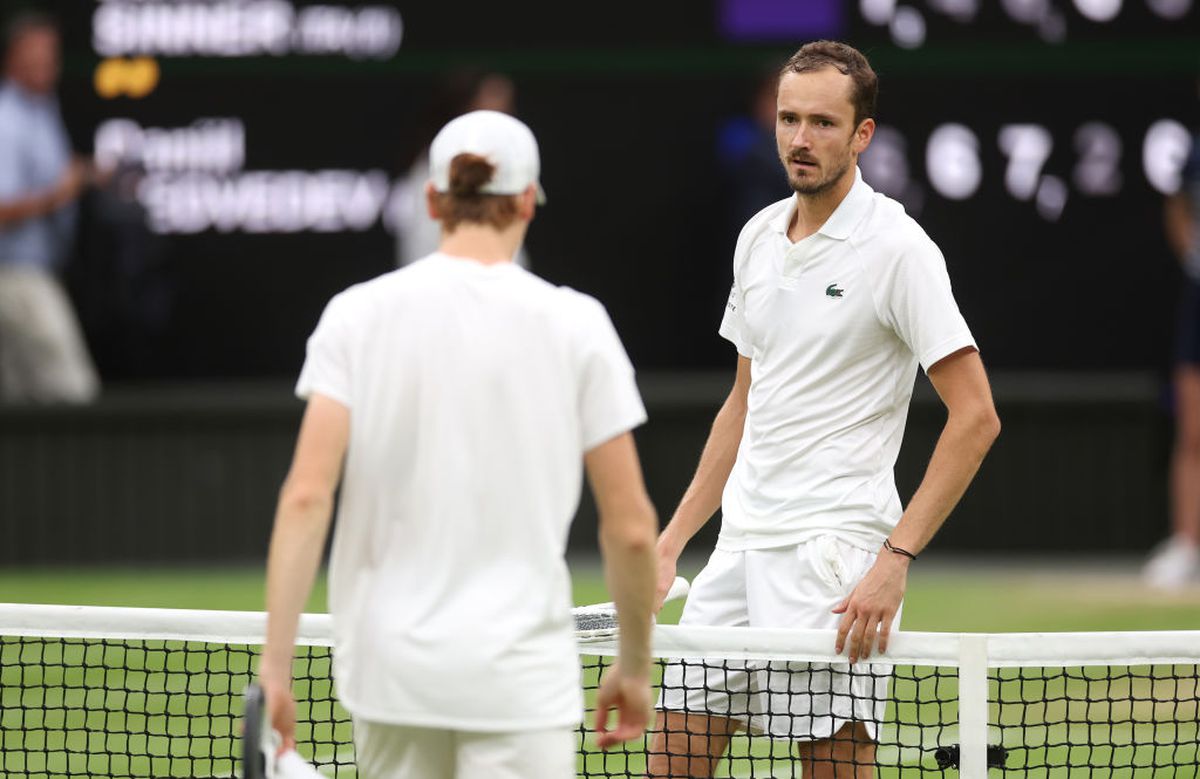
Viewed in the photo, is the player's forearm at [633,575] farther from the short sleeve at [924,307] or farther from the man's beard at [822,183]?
the man's beard at [822,183]

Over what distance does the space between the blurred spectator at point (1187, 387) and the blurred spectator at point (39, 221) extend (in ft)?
16.7

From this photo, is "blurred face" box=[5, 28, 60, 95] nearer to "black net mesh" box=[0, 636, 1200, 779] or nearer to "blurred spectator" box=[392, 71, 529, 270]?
"blurred spectator" box=[392, 71, 529, 270]

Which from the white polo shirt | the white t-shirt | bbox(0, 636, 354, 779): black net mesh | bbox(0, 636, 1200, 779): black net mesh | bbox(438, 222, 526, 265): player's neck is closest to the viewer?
the white t-shirt

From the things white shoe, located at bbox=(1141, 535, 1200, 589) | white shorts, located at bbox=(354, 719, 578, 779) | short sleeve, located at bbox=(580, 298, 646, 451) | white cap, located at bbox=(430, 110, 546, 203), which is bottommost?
white shorts, located at bbox=(354, 719, 578, 779)

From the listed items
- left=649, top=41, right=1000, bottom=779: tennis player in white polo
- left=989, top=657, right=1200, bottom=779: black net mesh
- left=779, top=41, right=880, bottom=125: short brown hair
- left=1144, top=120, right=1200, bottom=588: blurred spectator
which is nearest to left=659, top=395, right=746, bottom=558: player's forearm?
left=649, top=41, right=1000, bottom=779: tennis player in white polo

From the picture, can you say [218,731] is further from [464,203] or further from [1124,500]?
[1124,500]

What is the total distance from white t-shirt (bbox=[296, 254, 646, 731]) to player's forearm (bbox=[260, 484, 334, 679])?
10 centimetres

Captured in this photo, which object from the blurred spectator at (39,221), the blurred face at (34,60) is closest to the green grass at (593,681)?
the blurred spectator at (39,221)

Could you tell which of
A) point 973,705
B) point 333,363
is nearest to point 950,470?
point 973,705

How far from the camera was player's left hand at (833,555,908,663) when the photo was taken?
177 inches

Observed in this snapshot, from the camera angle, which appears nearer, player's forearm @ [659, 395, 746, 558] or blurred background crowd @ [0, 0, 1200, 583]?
player's forearm @ [659, 395, 746, 558]

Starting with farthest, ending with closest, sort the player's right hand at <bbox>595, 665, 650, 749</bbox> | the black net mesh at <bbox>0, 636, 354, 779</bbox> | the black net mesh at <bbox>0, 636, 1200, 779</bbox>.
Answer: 1. the black net mesh at <bbox>0, 636, 354, 779</bbox>
2. the black net mesh at <bbox>0, 636, 1200, 779</bbox>
3. the player's right hand at <bbox>595, 665, 650, 749</bbox>

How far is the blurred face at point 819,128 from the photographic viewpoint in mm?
4629

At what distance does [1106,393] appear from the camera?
10.8 metres
